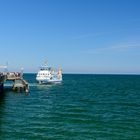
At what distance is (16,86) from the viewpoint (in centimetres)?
9275

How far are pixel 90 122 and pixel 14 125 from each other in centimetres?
941

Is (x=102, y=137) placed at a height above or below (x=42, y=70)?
below

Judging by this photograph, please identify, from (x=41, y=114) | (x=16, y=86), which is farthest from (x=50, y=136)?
(x=16, y=86)

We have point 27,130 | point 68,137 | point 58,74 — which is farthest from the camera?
point 58,74

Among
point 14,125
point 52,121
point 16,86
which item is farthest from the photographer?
point 16,86

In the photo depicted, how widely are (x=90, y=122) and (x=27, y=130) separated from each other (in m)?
8.96

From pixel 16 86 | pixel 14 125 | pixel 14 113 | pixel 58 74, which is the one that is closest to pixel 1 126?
pixel 14 125

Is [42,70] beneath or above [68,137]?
above

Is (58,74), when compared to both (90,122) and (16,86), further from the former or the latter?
(90,122)

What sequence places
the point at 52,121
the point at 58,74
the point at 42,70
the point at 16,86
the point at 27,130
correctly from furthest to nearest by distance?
the point at 58,74 → the point at 42,70 → the point at 16,86 → the point at 52,121 → the point at 27,130

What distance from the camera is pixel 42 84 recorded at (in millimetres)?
131125

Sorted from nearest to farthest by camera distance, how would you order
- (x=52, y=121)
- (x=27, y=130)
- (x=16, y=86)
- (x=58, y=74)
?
1. (x=27, y=130)
2. (x=52, y=121)
3. (x=16, y=86)
4. (x=58, y=74)

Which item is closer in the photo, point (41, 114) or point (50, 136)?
point (50, 136)

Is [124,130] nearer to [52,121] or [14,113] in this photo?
[52,121]
